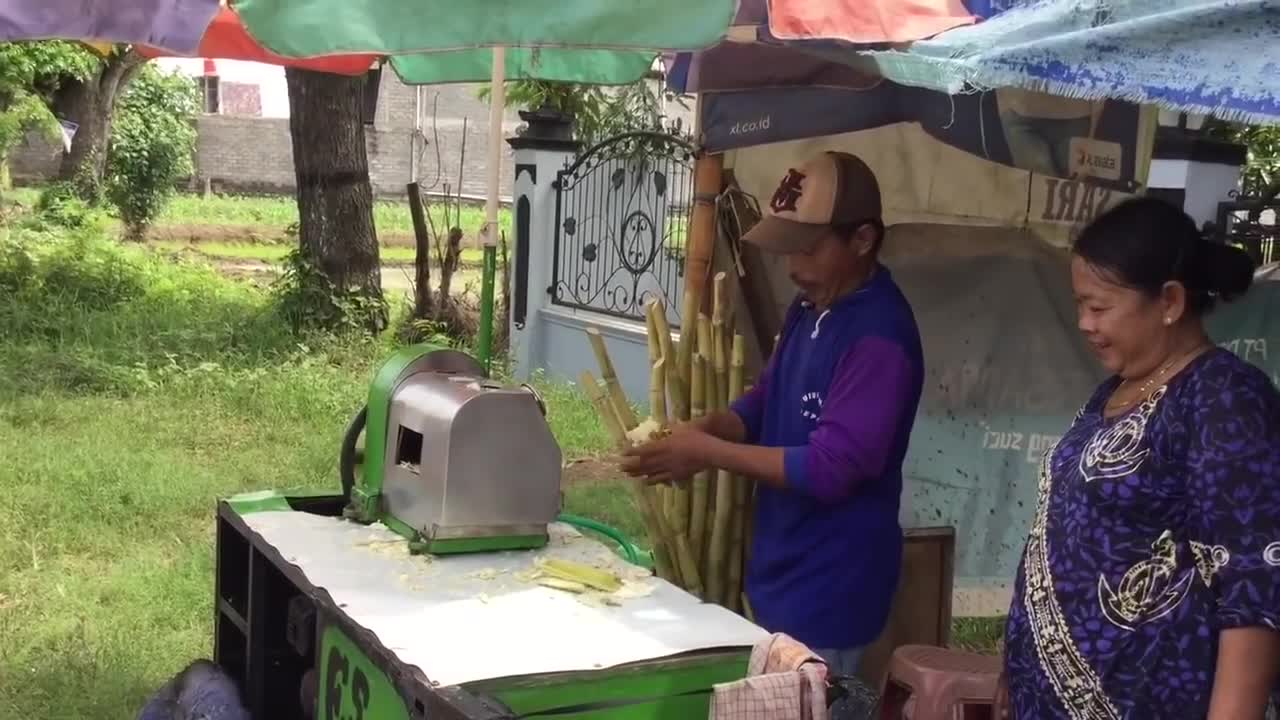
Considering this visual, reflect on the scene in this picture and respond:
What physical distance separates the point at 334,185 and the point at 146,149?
11.1m

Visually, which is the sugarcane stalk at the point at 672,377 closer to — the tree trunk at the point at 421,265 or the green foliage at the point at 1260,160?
the green foliage at the point at 1260,160

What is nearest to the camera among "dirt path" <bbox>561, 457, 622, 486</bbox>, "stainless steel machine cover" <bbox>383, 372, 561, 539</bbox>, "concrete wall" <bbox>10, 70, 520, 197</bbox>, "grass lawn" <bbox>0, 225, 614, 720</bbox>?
"stainless steel machine cover" <bbox>383, 372, 561, 539</bbox>

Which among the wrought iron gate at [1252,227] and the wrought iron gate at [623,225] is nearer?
the wrought iron gate at [1252,227]

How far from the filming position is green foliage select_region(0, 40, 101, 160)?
1111 centimetres

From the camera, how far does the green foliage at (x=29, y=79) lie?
11109 mm

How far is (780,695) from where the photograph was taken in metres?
1.99

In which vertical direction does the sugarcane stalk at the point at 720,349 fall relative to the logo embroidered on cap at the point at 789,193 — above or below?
below

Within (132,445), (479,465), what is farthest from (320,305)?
(479,465)

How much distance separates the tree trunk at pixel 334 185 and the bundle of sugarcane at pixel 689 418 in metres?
6.47

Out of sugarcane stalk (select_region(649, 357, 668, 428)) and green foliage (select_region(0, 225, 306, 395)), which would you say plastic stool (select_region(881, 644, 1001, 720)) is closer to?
sugarcane stalk (select_region(649, 357, 668, 428))

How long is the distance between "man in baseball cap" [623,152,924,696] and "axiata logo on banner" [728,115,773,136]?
2.93 ft

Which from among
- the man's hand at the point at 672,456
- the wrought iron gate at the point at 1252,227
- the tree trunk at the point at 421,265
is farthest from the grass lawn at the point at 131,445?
the wrought iron gate at the point at 1252,227

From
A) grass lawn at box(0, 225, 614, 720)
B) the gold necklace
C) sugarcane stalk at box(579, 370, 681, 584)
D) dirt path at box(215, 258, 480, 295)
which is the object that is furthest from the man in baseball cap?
dirt path at box(215, 258, 480, 295)

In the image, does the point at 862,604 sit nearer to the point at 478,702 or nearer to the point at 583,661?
the point at 583,661
